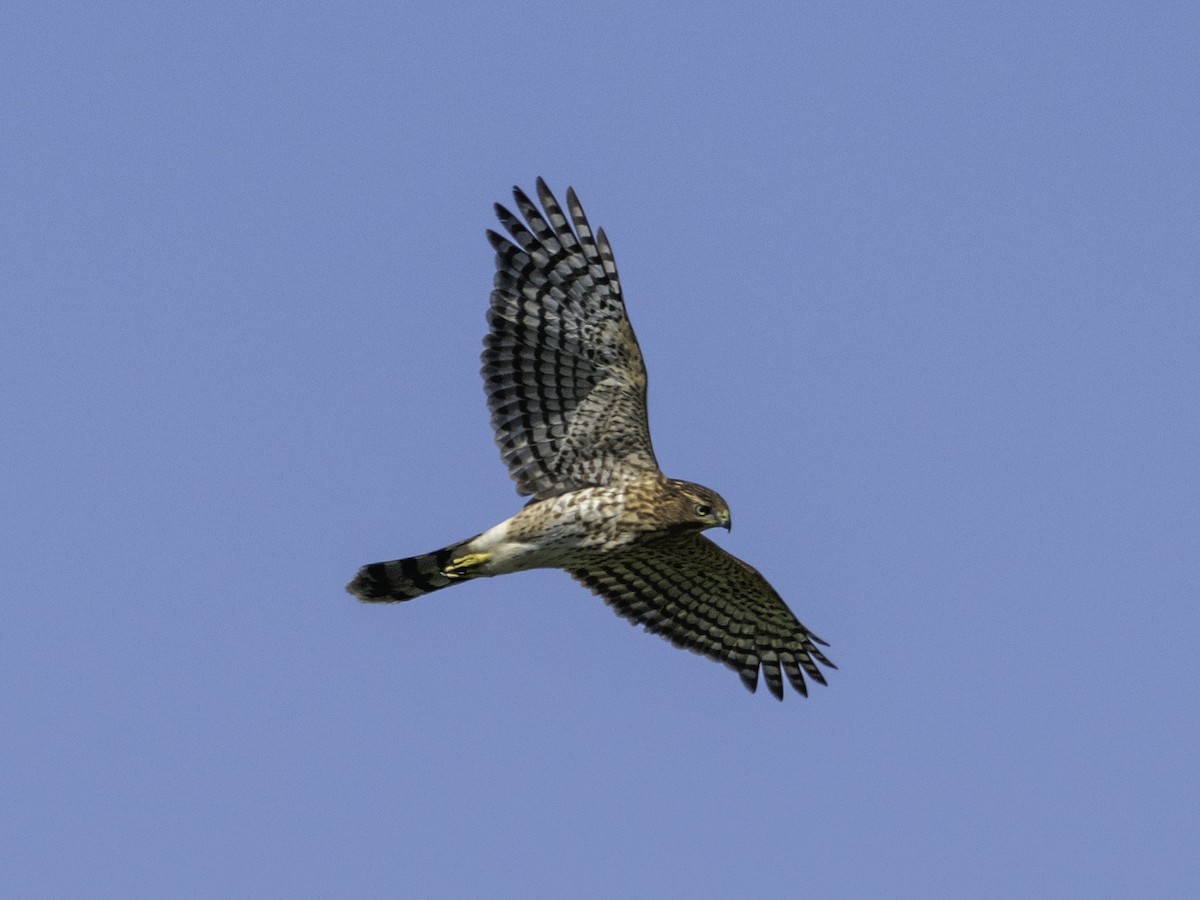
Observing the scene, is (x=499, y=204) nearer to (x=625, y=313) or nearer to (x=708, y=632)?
(x=625, y=313)

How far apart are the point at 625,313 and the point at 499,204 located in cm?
115

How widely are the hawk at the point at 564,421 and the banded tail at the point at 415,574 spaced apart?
0.4 inches

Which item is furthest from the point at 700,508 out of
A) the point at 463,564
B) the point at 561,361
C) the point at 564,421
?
the point at 463,564

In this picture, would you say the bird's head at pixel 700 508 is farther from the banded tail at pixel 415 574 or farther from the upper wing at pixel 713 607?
the banded tail at pixel 415 574

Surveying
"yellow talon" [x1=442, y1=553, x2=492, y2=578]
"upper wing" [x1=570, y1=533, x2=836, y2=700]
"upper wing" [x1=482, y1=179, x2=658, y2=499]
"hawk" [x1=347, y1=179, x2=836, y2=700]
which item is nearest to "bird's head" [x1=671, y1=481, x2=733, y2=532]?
"hawk" [x1=347, y1=179, x2=836, y2=700]

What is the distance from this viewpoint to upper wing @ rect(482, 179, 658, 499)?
45.0 ft

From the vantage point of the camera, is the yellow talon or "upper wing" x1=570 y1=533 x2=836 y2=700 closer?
the yellow talon

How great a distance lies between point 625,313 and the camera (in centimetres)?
1366

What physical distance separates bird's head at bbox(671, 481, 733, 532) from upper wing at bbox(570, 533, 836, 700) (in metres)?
1.08

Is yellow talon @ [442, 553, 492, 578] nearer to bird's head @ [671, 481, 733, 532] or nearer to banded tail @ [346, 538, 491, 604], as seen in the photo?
banded tail @ [346, 538, 491, 604]

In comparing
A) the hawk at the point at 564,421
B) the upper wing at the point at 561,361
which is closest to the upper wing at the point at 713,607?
the hawk at the point at 564,421

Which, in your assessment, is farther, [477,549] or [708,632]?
[708,632]

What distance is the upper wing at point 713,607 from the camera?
15.2 metres

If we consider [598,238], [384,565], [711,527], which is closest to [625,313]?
[598,238]
